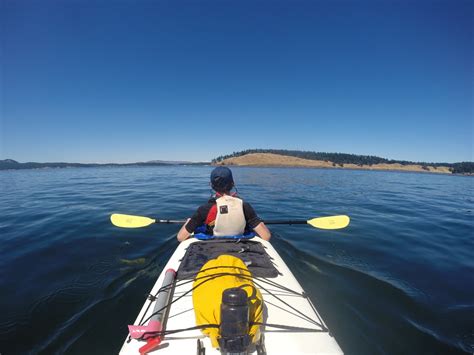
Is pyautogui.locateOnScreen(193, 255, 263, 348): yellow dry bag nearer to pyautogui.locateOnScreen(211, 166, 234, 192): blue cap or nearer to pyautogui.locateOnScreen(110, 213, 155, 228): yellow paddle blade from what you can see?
pyautogui.locateOnScreen(211, 166, 234, 192): blue cap

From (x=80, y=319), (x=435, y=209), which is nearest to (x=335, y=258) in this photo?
(x=80, y=319)

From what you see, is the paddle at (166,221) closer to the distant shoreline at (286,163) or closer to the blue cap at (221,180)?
the blue cap at (221,180)

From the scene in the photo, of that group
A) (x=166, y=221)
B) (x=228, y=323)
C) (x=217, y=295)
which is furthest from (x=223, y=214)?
(x=166, y=221)

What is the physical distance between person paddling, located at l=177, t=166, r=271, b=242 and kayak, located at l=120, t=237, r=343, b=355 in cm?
97

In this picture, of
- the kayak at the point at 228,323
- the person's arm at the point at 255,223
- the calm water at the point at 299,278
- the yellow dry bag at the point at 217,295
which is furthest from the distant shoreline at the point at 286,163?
the yellow dry bag at the point at 217,295

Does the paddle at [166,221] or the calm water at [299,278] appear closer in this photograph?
the calm water at [299,278]

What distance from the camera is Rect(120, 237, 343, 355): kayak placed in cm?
182

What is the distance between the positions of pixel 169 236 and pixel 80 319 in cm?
388

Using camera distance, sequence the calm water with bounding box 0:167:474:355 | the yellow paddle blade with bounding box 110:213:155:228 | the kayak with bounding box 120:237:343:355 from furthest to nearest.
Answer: the yellow paddle blade with bounding box 110:213:155:228
the calm water with bounding box 0:167:474:355
the kayak with bounding box 120:237:343:355

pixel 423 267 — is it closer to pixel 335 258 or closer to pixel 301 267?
pixel 335 258

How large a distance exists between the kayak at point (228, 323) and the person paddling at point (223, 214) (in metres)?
0.97

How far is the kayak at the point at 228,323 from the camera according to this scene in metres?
1.82

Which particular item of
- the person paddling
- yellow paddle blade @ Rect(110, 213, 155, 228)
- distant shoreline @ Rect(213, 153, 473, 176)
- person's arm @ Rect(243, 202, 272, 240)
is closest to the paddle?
yellow paddle blade @ Rect(110, 213, 155, 228)

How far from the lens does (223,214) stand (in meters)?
4.08
